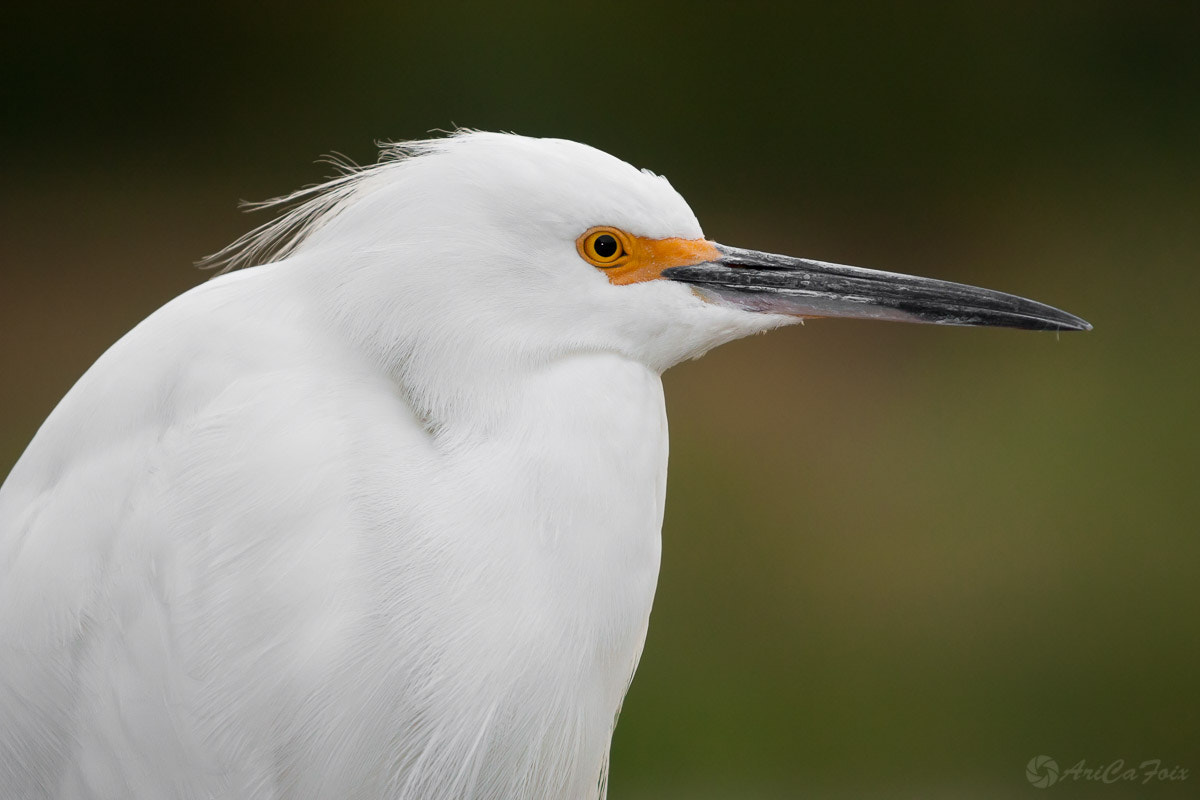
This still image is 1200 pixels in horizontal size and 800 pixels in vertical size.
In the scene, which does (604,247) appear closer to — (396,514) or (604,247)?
(604,247)

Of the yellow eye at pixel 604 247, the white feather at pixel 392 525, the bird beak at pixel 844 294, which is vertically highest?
the yellow eye at pixel 604 247

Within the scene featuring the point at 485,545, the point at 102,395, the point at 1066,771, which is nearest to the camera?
the point at 485,545

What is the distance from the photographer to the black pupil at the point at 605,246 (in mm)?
Result: 892

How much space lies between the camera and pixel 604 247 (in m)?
0.90

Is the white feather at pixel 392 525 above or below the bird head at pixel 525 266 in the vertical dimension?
below

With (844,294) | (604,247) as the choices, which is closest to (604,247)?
(604,247)

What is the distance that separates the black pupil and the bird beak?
0.17ft

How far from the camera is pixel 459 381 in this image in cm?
88

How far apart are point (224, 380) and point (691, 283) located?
0.40 meters

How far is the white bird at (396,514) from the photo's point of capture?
0.85 meters

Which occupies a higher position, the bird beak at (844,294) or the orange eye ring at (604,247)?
the orange eye ring at (604,247)

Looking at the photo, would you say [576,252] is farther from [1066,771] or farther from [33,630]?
[1066,771]

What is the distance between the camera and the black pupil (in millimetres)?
892

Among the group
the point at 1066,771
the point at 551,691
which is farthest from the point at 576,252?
the point at 1066,771
